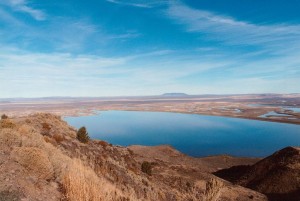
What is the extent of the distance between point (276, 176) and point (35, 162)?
124 feet

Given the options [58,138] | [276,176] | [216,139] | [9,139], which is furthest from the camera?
[216,139]

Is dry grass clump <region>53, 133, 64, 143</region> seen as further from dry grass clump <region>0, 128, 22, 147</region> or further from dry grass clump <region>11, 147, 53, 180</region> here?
dry grass clump <region>11, 147, 53, 180</region>

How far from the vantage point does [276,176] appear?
38938mm

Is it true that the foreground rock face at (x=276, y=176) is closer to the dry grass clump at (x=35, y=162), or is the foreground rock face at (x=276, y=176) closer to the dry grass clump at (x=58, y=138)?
the dry grass clump at (x=58, y=138)

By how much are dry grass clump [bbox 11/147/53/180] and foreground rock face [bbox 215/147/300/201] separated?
32357 millimetres

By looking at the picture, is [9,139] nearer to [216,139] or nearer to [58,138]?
[58,138]

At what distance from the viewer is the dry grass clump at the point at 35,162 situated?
29.9ft

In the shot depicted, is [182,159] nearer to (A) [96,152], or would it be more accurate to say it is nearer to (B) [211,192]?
(A) [96,152]

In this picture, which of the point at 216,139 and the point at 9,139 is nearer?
the point at 9,139

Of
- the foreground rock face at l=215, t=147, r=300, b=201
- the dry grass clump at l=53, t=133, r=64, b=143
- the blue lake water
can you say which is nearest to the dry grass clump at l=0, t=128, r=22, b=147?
the dry grass clump at l=53, t=133, r=64, b=143

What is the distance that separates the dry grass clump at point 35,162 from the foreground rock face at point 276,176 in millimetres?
32357

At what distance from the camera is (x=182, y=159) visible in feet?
192

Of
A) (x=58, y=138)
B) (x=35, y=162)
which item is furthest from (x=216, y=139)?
(x=35, y=162)

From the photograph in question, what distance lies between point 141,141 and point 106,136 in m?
14.3
